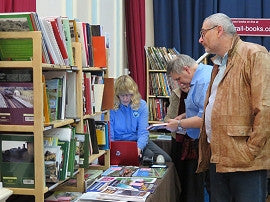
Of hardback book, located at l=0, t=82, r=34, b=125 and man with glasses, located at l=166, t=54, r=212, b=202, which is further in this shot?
man with glasses, located at l=166, t=54, r=212, b=202

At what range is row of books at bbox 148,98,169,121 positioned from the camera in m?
5.21

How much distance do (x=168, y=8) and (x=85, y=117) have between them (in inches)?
143

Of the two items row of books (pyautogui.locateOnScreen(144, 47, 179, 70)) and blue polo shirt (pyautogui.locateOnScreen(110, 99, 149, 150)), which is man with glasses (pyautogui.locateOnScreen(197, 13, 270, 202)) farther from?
row of books (pyautogui.locateOnScreen(144, 47, 179, 70))

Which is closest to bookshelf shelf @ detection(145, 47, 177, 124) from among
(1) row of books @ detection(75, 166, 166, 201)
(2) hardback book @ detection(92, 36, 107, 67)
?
(1) row of books @ detection(75, 166, 166, 201)

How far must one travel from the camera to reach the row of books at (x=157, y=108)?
5211 millimetres

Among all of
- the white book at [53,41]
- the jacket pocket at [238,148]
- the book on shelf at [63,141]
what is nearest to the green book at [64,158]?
the book on shelf at [63,141]

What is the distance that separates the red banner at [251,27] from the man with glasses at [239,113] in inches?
130

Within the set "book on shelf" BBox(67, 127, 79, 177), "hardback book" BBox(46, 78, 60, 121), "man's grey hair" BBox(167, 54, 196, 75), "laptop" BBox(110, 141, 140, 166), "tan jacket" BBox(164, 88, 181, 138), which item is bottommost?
"laptop" BBox(110, 141, 140, 166)

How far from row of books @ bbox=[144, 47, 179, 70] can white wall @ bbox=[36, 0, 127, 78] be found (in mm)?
328

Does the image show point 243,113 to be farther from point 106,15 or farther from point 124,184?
point 106,15

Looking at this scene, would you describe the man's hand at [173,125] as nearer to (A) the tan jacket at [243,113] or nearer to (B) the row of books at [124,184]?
(B) the row of books at [124,184]

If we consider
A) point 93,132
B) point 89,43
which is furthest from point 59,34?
point 93,132

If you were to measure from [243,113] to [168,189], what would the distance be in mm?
945

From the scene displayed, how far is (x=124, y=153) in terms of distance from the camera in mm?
3182
